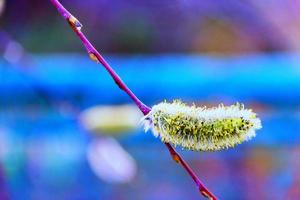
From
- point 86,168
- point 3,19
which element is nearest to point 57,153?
point 86,168

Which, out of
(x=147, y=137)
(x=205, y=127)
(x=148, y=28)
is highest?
(x=148, y=28)

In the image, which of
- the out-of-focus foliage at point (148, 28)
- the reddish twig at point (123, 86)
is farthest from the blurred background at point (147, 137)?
the reddish twig at point (123, 86)

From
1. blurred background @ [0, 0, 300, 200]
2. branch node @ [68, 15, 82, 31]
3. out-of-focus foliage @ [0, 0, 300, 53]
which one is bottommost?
branch node @ [68, 15, 82, 31]

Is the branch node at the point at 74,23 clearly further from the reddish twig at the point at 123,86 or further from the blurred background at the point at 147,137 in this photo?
the blurred background at the point at 147,137

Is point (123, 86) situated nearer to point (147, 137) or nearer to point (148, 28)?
point (147, 137)

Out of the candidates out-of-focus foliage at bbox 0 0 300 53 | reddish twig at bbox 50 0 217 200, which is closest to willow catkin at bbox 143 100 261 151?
reddish twig at bbox 50 0 217 200

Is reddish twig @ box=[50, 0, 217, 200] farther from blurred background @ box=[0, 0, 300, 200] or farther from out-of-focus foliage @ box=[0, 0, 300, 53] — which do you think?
out-of-focus foliage @ box=[0, 0, 300, 53]

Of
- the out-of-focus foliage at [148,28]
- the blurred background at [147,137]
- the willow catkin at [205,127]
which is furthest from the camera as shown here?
the out-of-focus foliage at [148,28]

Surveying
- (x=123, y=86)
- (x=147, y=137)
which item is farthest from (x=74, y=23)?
(x=147, y=137)

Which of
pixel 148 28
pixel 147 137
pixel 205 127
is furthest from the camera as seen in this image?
pixel 148 28
